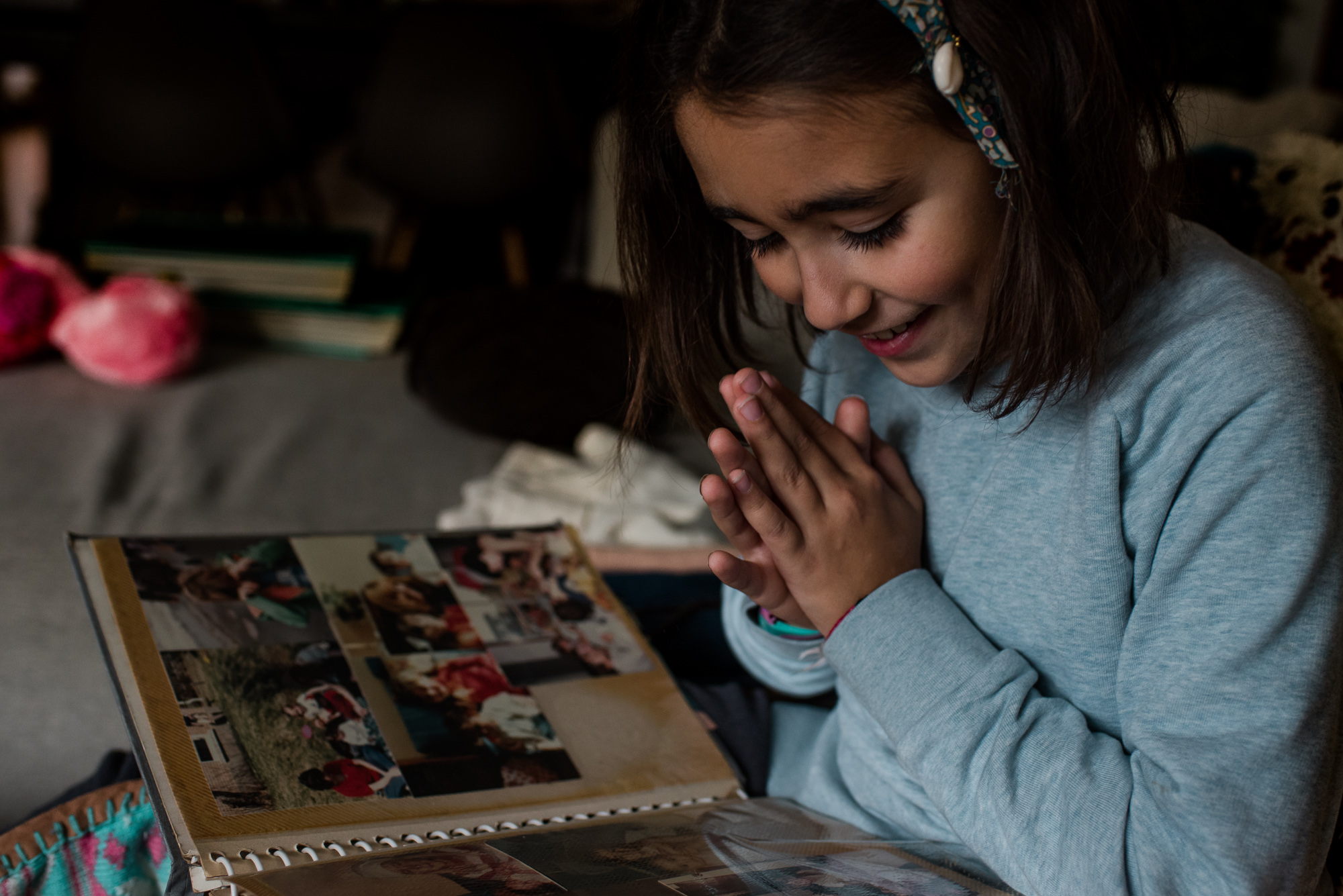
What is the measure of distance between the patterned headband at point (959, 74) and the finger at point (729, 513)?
0.77 feet

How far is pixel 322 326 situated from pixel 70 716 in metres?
1.08

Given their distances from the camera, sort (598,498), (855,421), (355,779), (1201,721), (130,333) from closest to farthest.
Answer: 1. (1201,721)
2. (355,779)
3. (855,421)
4. (598,498)
5. (130,333)

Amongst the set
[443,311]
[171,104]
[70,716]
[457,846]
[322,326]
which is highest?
[171,104]

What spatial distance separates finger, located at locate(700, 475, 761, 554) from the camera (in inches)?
25.5

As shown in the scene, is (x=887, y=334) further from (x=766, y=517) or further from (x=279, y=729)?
(x=279, y=729)

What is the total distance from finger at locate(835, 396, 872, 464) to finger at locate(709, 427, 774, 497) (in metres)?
0.08

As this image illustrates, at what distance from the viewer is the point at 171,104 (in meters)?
2.46

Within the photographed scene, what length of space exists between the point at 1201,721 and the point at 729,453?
0.28 meters

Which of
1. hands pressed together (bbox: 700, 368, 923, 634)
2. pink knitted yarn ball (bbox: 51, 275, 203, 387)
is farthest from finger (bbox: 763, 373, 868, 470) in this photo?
pink knitted yarn ball (bbox: 51, 275, 203, 387)

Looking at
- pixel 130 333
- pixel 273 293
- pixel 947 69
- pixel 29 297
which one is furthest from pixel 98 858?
pixel 273 293

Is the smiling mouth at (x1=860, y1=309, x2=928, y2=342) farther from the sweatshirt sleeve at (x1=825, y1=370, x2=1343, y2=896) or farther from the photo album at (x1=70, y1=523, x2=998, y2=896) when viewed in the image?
the photo album at (x1=70, y1=523, x2=998, y2=896)

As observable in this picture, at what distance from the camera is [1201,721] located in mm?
506

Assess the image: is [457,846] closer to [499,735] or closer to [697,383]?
[499,735]

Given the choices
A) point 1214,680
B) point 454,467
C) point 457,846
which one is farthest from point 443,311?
point 1214,680
